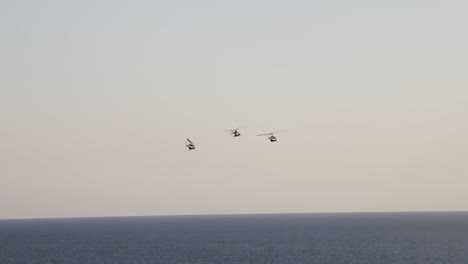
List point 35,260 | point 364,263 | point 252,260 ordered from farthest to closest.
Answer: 1. point 35,260
2. point 252,260
3. point 364,263

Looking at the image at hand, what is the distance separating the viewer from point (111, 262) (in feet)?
602

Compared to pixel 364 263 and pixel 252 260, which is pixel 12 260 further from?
pixel 364 263

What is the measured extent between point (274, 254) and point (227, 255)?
1431 centimetres

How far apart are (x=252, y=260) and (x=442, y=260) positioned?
5223 cm

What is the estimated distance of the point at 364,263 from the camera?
6737 inches

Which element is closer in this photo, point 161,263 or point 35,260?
point 161,263

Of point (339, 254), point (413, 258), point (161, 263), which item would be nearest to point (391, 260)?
point (413, 258)

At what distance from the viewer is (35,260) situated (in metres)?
197

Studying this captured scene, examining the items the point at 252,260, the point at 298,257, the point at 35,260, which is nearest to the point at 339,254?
the point at 298,257

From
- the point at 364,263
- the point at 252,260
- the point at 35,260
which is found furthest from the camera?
the point at 35,260

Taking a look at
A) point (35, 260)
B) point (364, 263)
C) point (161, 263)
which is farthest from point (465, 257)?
point (35, 260)

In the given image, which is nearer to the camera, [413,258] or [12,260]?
[413,258]

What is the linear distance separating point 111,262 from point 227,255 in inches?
1424

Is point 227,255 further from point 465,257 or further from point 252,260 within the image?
point 465,257
